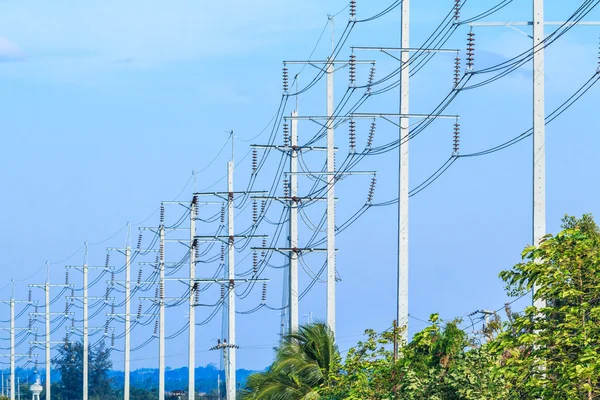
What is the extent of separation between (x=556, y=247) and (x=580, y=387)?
232cm

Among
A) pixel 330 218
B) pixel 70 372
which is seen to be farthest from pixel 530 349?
pixel 70 372

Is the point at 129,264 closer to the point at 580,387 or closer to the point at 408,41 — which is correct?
the point at 408,41

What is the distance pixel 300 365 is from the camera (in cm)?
3928

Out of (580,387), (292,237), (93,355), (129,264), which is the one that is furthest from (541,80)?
(93,355)

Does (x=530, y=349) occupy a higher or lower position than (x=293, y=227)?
lower

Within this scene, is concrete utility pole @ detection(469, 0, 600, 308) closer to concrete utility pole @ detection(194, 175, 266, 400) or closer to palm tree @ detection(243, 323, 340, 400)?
palm tree @ detection(243, 323, 340, 400)

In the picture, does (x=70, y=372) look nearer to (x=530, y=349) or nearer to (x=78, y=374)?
(x=78, y=374)

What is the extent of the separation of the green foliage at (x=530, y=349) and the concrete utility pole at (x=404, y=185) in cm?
131

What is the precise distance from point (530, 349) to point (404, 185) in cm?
1514

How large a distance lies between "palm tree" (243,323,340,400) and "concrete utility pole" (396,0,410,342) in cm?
509

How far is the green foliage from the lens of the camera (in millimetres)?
18906

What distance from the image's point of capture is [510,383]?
20.1 meters

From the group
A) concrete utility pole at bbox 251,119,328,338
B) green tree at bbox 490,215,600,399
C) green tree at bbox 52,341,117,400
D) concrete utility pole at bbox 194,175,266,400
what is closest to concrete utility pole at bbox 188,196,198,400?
concrete utility pole at bbox 194,175,266,400

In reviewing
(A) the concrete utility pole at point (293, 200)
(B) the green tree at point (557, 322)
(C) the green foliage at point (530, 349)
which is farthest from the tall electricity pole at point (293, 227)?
(B) the green tree at point (557, 322)
